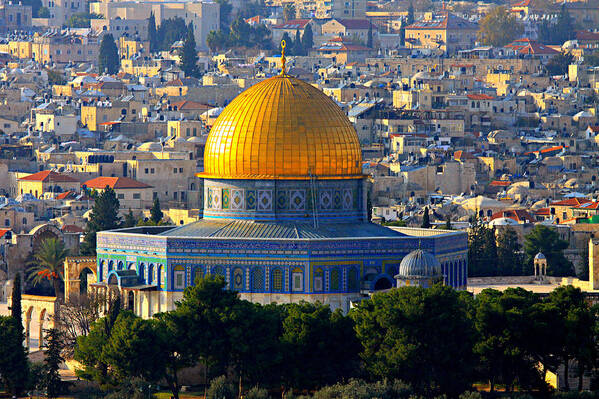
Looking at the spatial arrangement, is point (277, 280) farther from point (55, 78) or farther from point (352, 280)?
point (55, 78)

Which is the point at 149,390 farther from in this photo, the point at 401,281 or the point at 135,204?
the point at 135,204

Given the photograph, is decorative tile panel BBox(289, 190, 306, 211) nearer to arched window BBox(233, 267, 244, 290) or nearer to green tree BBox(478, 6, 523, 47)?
arched window BBox(233, 267, 244, 290)

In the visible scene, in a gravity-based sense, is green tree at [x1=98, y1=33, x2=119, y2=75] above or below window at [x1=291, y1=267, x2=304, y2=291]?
above

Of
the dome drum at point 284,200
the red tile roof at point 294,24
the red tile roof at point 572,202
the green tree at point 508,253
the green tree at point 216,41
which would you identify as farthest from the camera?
the red tile roof at point 294,24

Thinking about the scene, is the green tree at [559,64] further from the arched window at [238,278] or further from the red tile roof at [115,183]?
the arched window at [238,278]

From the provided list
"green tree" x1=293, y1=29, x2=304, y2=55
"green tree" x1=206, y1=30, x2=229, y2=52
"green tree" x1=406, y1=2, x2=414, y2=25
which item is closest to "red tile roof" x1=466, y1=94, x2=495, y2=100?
"green tree" x1=293, y1=29, x2=304, y2=55

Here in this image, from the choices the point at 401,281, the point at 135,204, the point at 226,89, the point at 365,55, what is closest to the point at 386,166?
the point at 135,204

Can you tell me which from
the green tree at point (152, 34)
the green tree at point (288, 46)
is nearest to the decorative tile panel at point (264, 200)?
the green tree at point (288, 46)

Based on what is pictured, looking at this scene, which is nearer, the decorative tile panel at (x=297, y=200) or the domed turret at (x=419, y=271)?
the domed turret at (x=419, y=271)
